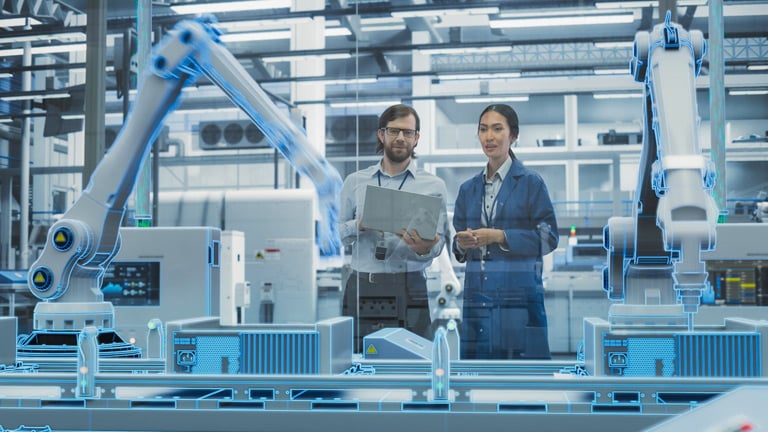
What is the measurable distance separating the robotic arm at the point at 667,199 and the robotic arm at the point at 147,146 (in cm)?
118

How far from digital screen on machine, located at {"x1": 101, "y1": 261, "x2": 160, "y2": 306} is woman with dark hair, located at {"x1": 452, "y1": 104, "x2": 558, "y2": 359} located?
1.96 meters

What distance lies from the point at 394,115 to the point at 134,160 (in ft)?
7.87

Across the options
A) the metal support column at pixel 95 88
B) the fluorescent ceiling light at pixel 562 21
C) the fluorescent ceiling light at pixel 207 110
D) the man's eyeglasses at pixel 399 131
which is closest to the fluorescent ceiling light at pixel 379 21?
the fluorescent ceiling light at pixel 562 21

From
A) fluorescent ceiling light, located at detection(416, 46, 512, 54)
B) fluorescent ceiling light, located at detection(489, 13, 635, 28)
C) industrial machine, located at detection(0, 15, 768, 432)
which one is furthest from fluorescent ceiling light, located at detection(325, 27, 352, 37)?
industrial machine, located at detection(0, 15, 768, 432)

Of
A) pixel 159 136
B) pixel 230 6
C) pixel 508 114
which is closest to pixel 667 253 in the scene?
pixel 508 114

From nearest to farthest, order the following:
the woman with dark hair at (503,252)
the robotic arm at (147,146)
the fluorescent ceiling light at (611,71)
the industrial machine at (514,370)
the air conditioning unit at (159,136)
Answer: the industrial machine at (514,370), the robotic arm at (147,146), the woman with dark hair at (503,252), the fluorescent ceiling light at (611,71), the air conditioning unit at (159,136)

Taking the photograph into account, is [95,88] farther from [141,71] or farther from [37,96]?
[141,71]

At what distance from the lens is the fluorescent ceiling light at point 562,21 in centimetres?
586

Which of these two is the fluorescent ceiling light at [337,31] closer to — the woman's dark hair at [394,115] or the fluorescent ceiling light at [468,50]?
the fluorescent ceiling light at [468,50]

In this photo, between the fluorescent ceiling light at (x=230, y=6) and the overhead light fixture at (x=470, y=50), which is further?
the fluorescent ceiling light at (x=230, y=6)

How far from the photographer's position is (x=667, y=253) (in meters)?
2.27

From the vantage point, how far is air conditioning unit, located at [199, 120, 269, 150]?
8289mm

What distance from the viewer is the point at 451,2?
239 inches

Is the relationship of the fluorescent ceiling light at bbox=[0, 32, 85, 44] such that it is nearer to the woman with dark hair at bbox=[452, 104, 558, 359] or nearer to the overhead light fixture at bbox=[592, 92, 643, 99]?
the woman with dark hair at bbox=[452, 104, 558, 359]
